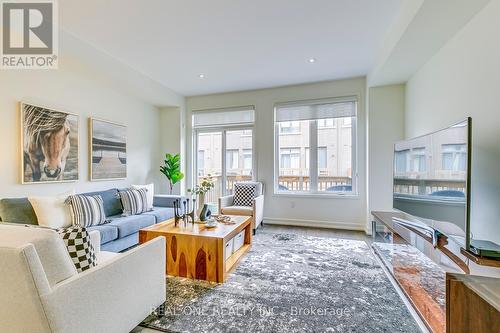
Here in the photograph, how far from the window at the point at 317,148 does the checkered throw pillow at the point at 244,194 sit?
0.62m

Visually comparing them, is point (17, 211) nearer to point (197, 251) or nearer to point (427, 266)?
point (197, 251)

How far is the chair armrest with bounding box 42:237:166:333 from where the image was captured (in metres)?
1.08

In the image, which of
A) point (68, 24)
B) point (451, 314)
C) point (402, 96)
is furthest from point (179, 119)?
point (451, 314)

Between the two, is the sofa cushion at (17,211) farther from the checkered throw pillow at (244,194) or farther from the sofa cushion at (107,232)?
the checkered throw pillow at (244,194)

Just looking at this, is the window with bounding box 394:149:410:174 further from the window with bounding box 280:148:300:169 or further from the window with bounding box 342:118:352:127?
the window with bounding box 280:148:300:169

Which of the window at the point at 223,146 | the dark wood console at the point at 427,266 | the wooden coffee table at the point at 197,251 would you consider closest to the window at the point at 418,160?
the dark wood console at the point at 427,266

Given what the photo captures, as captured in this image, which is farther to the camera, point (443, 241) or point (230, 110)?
point (230, 110)

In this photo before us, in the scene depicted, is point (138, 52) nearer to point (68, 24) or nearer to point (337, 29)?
point (68, 24)

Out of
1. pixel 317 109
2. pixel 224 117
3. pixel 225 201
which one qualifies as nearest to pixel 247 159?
pixel 224 117

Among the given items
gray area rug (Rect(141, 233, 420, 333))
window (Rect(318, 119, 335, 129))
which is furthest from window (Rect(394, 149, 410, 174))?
window (Rect(318, 119, 335, 129))

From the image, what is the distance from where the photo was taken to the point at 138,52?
3.23 m

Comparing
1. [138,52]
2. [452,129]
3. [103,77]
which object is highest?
[138,52]

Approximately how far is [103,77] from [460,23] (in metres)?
4.40

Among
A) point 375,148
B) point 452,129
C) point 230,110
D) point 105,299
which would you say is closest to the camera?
point 105,299
